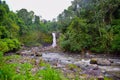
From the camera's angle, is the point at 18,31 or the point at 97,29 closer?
the point at 97,29

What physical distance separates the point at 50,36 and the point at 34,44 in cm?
786

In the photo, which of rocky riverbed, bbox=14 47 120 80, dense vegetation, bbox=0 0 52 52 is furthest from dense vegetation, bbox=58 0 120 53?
dense vegetation, bbox=0 0 52 52

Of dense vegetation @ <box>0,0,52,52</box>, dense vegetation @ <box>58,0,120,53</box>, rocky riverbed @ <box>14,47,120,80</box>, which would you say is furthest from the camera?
dense vegetation @ <box>0,0,52,52</box>

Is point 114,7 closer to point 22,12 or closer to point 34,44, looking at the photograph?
point 34,44

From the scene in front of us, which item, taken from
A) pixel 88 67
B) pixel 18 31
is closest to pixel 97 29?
pixel 88 67

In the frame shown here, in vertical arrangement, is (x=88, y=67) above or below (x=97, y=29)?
below

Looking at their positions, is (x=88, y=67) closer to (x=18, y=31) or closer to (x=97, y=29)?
(x=97, y=29)

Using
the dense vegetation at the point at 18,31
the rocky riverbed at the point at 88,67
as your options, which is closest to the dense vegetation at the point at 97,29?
the rocky riverbed at the point at 88,67

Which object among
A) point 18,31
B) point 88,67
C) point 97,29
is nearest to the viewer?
point 88,67

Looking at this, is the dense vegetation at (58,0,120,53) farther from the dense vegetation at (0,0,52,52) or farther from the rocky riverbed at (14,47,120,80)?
the dense vegetation at (0,0,52,52)

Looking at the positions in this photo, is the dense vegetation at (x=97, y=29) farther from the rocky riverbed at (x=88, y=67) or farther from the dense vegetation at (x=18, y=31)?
the dense vegetation at (x=18, y=31)

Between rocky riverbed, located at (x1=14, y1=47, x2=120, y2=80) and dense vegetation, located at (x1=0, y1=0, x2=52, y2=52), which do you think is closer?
rocky riverbed, located at (x1=14, y1=47, x2=120, y2=80)

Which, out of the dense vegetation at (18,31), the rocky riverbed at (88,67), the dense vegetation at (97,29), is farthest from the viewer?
the dense vegetation at (18,31)

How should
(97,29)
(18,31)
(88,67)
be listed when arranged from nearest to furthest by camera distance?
(88,67), (97,29), (18,31)
